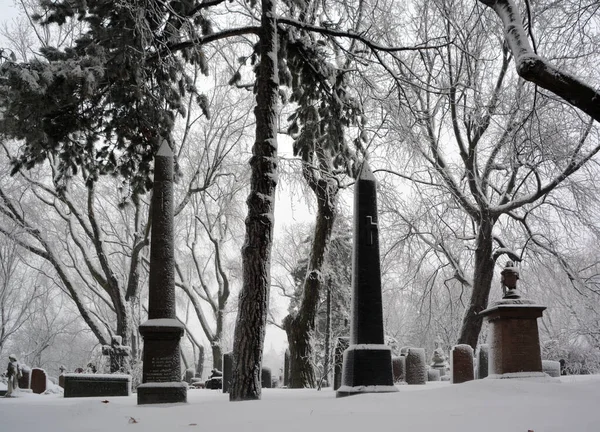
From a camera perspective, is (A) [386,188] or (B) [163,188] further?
(A) [386,188]

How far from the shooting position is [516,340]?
877cm

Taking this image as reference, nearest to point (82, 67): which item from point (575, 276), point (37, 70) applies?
point (37, 70)

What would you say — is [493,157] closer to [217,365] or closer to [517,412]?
[517,412]

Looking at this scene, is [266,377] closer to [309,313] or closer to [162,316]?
[309,313]

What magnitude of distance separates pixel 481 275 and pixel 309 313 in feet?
17.0

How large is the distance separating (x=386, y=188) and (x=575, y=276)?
633 centimetres

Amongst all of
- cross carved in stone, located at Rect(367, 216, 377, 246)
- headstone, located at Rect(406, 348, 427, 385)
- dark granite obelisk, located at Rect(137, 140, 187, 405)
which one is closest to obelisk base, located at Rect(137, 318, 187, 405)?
dark granite obelisk, located at Rect(137, 140, 187, 405)

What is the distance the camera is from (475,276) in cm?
1502

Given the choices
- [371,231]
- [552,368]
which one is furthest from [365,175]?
[552,368]

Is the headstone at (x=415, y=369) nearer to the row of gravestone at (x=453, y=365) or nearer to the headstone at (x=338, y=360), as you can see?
the row of gravestone at (x=453, y=365)

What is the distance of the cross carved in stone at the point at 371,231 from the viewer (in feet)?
27.4

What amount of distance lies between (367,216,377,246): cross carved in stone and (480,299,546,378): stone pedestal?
265 centimetres

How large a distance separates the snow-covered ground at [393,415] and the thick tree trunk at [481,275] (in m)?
8.44

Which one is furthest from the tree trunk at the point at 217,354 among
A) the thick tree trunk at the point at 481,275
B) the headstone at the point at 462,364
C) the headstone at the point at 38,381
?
the headstone at the point at 462,364
